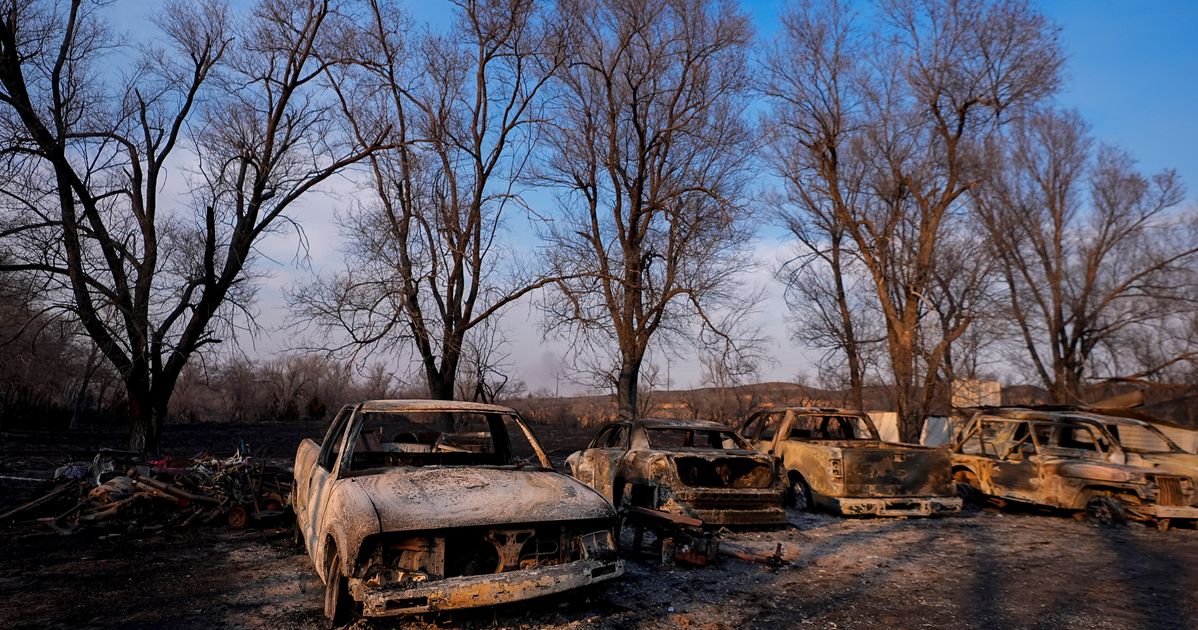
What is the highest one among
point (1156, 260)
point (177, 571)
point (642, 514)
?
point (1156, 260)

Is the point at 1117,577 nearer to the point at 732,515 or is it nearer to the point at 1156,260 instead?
the point at 732,515

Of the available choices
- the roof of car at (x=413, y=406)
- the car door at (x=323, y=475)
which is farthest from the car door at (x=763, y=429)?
the car door at (x=323, y=475)

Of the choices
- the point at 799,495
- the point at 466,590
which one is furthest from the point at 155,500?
the point at 799,495

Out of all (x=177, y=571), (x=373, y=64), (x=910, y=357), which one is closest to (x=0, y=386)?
(x=373, y=64)

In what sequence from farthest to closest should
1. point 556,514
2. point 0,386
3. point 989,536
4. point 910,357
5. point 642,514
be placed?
point 0,386
point 910,357
point 989,536
point 642,514
point 556,514

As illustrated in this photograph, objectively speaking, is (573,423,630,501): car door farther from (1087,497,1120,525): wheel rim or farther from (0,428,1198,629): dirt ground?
(1087,497,1120,525): wheel rim

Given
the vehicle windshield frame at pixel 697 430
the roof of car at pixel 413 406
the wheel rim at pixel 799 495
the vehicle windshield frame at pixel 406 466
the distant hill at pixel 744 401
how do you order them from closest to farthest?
the vehicle windshield frame at pixel 406 466 < the roof of car at pixel 413 406 < the vehicle windshield frame at pixel 697 430 < the wheel rim at pixel 799 495 < the distant hill at pixel 744 401

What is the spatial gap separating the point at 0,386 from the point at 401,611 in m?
26.2

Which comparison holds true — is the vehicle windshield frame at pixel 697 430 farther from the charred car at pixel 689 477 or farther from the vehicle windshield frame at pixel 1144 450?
the vehicle windshield frame at pixel 1144 450

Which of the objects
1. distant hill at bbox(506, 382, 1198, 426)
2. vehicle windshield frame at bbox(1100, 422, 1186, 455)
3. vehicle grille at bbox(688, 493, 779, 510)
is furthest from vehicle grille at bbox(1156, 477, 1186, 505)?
distant hill at bbox(506, 382, 1198, 426)

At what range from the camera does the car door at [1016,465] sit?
10641mm

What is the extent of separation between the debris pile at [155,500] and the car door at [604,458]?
360 cm

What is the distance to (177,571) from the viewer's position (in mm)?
6523

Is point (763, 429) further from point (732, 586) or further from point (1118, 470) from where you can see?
point (732, 586)
